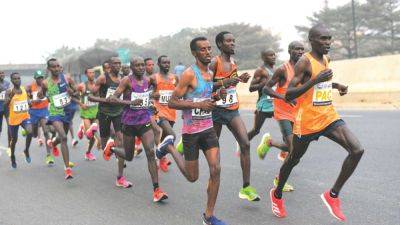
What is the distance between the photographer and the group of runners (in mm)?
5090

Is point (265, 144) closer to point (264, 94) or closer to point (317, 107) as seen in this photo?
point (264, 94)

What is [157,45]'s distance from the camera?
294 ft

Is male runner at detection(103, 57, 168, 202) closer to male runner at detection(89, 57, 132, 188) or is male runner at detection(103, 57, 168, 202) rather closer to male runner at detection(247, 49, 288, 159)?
male runner at detection(89, 57, 132, 188)

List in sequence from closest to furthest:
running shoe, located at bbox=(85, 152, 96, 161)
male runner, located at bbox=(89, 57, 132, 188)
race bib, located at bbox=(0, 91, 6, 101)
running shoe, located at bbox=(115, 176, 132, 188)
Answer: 1. running shoe, located at bbox=(115, 176, 132, 188)
2. male runner, located at bbox=(89, 57, 132, 188)
3. running shoe, located at bbox=(85, 152, 96, 161)
4. race bib, located at bbox=(0, 91, 6, 101)

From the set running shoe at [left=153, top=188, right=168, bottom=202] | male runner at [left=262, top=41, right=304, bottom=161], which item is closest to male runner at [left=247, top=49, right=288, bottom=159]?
male runner at [left=262, top=41, right=304, bottom=161]

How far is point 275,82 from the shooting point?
6430 millimetres

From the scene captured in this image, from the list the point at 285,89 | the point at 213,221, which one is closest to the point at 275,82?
the point at 285,89

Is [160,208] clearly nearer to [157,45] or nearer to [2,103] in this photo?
[2,103]

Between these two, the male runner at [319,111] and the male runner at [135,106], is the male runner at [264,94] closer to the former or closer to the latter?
the male runner at [135,106]

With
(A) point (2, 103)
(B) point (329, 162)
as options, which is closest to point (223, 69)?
(B) point (329, 162)

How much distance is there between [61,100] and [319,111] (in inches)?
199

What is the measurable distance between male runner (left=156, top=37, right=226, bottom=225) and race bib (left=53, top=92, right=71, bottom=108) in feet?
13.1

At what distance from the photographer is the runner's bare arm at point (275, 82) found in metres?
6.29

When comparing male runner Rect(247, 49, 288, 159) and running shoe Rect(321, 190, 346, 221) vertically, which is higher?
male runner Rect(247, 49, 288, 159)
